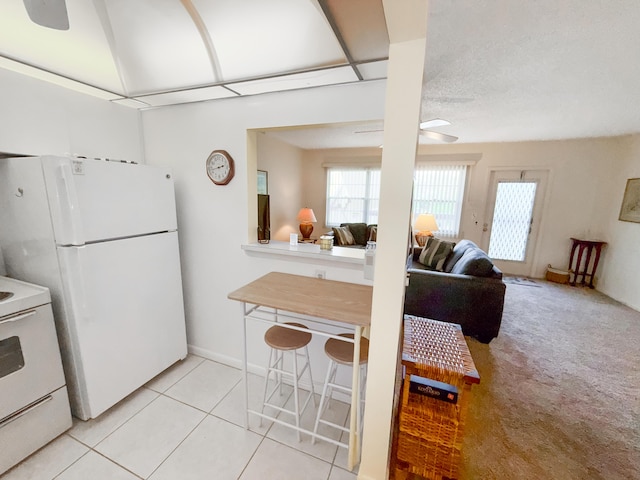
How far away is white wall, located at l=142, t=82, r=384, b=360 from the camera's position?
1.82 meters

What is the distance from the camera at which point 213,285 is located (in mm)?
2273

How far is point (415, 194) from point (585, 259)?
10.1 ft

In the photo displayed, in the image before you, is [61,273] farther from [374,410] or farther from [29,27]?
[374,410]

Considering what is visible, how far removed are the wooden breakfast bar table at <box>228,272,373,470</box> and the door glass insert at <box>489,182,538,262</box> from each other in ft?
15.1

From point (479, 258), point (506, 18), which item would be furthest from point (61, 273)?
point (479, 258)

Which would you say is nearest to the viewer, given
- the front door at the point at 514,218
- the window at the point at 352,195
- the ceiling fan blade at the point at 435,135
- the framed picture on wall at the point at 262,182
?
the ceiling fan blade at the point at 435,135

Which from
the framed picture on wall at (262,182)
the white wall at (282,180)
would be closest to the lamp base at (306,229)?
the white wall at (282,180)

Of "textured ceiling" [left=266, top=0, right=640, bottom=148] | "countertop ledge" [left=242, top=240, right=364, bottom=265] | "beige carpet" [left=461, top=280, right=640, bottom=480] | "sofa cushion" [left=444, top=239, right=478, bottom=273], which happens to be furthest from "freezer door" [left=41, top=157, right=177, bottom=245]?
"sofa cushion" [left=444, top=239, right=478, bottom=273]

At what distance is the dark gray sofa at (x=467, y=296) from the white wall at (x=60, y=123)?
9.30 ft

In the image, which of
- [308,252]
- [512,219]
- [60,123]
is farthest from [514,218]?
[60,123]

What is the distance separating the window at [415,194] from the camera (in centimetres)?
513

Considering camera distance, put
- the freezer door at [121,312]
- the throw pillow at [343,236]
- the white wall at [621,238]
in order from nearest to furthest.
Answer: the freezer door at [121,312] < the white wall at [621,238] < the throw pillow at [343,236]

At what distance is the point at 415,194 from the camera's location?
5332 mm

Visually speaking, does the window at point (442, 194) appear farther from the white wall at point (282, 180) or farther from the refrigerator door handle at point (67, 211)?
the refrigerator door handle at point (67, 211)
